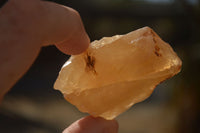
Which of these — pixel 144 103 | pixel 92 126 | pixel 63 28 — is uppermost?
pixel 63 28

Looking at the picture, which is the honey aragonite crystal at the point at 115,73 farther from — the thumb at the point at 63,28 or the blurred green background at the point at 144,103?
the blurred green background at the point at 144,103

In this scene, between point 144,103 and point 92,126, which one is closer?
point 92,126

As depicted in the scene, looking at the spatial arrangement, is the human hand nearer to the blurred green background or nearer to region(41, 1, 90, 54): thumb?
region(41, 1, 90, 54): thumb

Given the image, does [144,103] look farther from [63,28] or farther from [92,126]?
[63,28]

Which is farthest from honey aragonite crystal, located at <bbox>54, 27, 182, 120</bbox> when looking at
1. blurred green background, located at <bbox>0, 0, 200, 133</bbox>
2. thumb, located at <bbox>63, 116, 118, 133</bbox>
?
blurred green background, located at <bbox>0, 0, 200, 133</bbox>

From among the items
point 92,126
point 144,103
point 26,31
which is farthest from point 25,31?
point 144,103

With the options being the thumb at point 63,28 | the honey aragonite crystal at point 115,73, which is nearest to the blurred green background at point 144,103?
the honey aragonite crystal at point 115,73

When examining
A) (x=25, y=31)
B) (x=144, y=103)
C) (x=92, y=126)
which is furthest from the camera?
(x=144, y=103)
